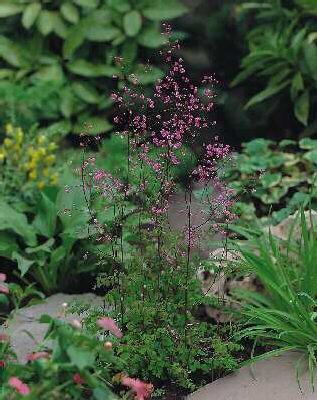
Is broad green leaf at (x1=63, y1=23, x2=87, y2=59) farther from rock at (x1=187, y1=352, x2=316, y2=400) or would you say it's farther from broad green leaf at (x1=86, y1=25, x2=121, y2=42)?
rock at (x1=187, y1=352, x2=316, y2=400)

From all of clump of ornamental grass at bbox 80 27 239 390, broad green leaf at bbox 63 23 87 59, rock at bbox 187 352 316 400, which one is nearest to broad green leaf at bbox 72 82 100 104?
broad green leaf at bbox 63 23 87 59

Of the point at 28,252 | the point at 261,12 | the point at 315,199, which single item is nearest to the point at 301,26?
the point at 261,12

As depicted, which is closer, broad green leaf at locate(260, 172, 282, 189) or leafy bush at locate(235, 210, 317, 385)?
leafy bush at locate(235, 210, 317, 385)

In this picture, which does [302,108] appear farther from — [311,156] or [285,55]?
[311,156]

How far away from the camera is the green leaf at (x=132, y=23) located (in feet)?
21.6

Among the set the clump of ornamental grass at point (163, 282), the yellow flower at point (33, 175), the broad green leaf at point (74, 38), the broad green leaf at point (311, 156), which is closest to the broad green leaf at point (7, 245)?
the yellow flower at point (33, 175)

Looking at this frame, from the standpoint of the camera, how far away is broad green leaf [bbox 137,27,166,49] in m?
6.69

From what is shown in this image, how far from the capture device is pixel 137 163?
4.30m

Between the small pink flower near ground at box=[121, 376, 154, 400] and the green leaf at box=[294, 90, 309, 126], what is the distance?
300 centimetres

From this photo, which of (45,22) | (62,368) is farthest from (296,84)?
(62,368)

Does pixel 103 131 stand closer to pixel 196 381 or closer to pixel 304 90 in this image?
pixel 304 90

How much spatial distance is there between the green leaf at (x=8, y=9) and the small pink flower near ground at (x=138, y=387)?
3.49 m

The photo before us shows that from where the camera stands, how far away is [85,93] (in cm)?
676

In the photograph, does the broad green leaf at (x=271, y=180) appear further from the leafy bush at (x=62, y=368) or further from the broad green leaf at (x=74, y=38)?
the leafy bush at (x=62, y=368)
